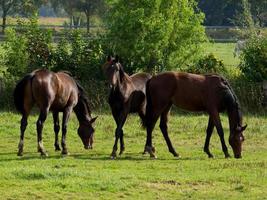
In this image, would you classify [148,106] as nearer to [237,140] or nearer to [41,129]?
[237,140]

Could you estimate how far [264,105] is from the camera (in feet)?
83.9

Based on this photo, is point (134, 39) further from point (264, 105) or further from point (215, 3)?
point (215, 3)

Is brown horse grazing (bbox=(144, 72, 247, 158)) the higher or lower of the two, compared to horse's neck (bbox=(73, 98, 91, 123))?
higher

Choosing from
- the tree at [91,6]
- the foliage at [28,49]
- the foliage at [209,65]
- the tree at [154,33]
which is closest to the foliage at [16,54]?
the foliage at [28,49]

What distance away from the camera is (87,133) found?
18312mm

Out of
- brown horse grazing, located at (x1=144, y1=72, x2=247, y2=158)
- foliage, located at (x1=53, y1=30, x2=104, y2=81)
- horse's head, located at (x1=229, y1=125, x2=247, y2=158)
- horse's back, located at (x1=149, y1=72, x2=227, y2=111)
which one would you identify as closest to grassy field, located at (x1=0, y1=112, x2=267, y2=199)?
horse's head, located at (x1=229, y1=125, x2=247, y2=158)

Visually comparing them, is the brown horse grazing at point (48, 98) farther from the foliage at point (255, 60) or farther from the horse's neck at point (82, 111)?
the foliage at point (255, 60)

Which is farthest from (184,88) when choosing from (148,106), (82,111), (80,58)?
(80,58)

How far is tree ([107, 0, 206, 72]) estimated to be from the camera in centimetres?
2666

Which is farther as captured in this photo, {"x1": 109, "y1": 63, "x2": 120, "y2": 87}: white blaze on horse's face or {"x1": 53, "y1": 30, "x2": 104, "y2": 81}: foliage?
{"x1": 53, "y1": 30, "x2": 104, "y2": 81}: foliage

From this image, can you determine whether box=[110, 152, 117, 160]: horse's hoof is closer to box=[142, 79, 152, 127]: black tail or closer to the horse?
the horse

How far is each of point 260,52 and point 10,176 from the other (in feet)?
52.1

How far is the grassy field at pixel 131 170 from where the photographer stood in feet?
39.8

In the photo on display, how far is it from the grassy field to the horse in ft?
2.89
